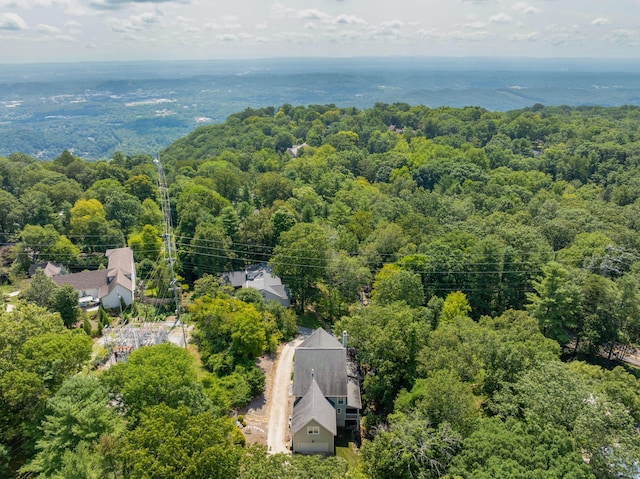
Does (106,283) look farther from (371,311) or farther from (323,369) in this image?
(371,311)

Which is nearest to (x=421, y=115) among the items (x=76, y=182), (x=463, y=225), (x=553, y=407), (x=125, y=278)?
(x=463, y=225)

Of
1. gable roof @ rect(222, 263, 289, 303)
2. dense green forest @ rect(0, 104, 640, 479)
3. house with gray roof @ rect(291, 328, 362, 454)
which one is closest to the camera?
dense green forest @ rect(0, 104, 640, 479)

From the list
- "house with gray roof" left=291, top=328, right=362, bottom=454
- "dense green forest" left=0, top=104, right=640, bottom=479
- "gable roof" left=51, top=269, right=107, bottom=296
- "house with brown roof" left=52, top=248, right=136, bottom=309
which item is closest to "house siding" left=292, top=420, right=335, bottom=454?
"house with gray roof" left=291, top=328, right=362, bottom=454

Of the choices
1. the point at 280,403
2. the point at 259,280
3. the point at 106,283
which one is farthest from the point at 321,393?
the point at 106,283

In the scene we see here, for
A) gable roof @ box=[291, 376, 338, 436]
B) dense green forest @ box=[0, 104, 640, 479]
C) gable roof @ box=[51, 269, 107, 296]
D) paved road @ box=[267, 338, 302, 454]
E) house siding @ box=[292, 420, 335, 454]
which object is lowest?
paved road @ box=[267, 338, 302, 454]

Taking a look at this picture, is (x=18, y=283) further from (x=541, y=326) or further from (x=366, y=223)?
(x=541, y=326)

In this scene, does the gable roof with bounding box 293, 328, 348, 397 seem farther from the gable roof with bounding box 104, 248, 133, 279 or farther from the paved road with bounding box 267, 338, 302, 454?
the gable roof with bounding box 104, 248, 133, 279
